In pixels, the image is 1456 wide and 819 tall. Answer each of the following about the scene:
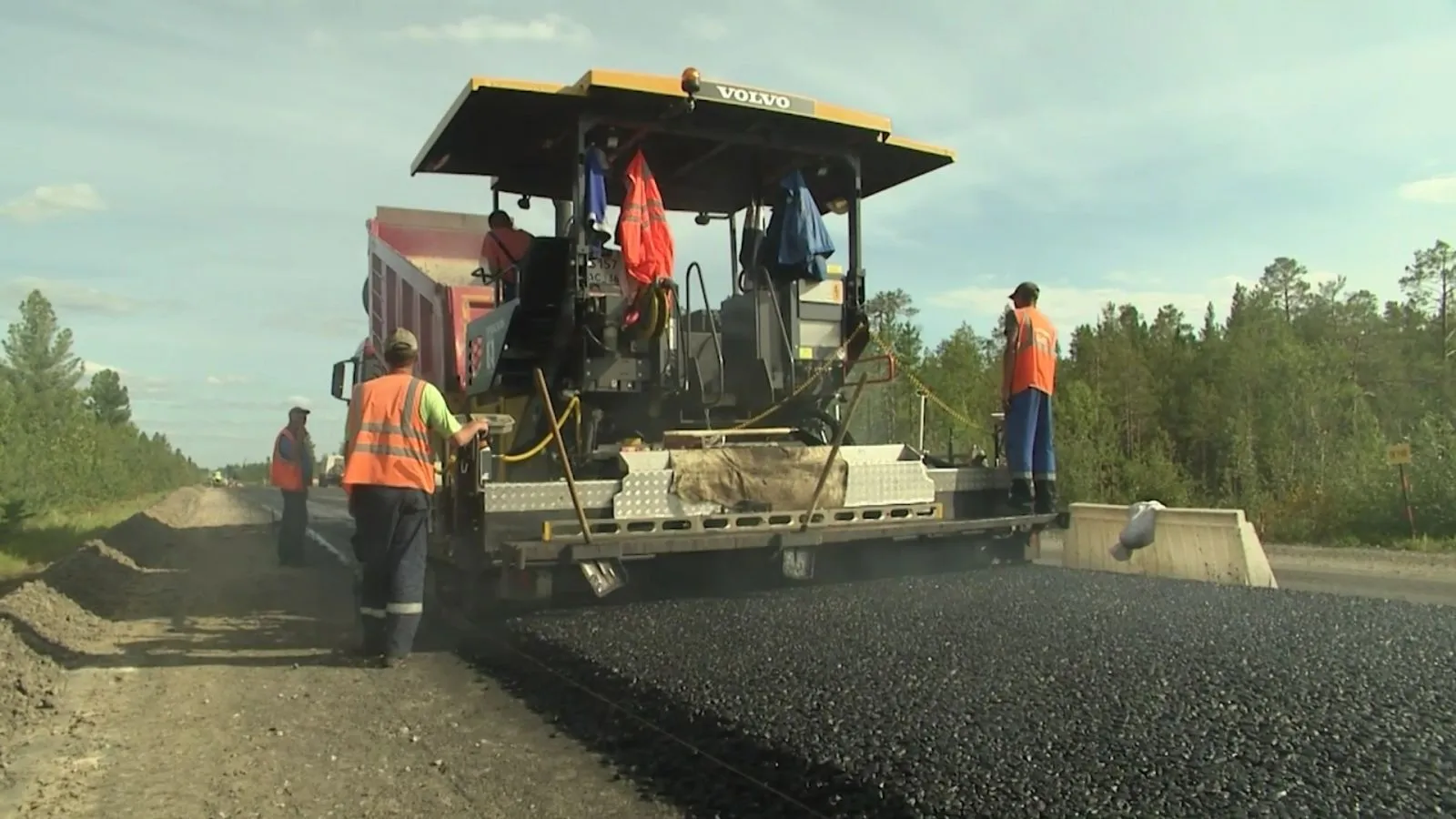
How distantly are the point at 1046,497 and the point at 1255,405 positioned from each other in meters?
33.6

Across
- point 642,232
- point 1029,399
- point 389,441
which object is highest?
point 642,232

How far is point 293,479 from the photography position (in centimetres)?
1155

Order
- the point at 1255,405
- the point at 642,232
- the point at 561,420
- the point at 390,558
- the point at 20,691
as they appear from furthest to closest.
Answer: the point at 1255,405
the point at 642,232
the point at 561,420
the point at 390,558
the point at 20,691

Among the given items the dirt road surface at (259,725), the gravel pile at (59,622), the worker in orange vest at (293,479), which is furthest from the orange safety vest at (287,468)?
the dirt road surface at (259,725)

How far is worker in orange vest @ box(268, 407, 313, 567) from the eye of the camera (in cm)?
1130

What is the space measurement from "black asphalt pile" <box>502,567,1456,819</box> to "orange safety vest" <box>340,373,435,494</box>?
39.3 inches

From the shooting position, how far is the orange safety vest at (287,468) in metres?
11.5

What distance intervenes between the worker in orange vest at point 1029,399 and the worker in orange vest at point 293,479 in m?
7.71

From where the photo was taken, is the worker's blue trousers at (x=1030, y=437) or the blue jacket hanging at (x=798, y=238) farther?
the blue jacket hanging at (x=798, y=238)

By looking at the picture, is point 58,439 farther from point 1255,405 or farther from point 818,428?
point 1255,405

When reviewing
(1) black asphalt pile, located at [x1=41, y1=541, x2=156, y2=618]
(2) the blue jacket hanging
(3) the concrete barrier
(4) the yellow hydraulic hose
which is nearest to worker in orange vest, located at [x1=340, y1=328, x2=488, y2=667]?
(4) the yellow hydraulic hose

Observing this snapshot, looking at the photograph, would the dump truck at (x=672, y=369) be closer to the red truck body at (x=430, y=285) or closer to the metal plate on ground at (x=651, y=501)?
the metal plate on ground at (x=651, y=501)

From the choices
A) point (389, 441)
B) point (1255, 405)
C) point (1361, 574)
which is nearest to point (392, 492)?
point (389, 441)

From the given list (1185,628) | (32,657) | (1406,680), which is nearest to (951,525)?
(1185,628)
